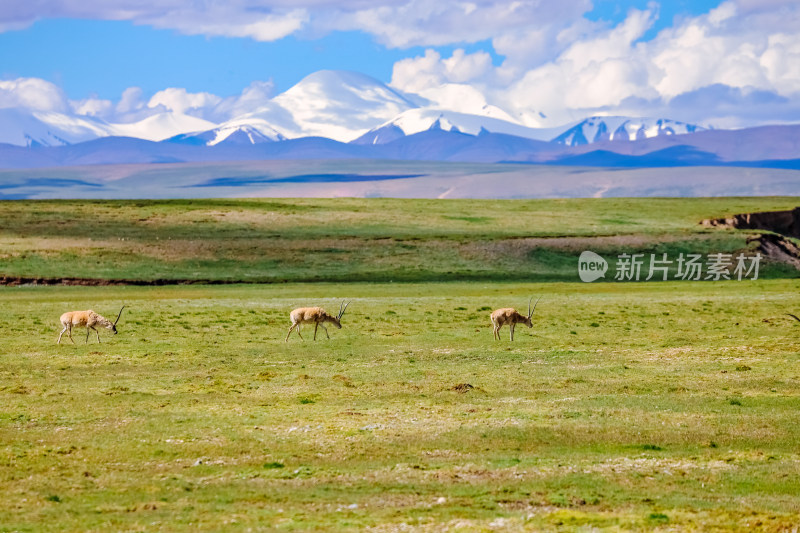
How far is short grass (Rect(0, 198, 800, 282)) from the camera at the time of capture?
76500 mm

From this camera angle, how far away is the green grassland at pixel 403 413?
17.0 metres

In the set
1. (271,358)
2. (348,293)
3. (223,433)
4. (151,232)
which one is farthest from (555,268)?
(223,433)

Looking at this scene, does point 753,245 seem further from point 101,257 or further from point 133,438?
point 133,438

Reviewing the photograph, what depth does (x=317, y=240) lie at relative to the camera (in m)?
87.5

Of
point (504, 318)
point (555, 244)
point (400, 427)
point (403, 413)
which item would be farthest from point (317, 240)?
point (400, 427)

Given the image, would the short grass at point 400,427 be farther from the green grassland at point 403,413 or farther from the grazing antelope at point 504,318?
the grazing antelope at point 504,318

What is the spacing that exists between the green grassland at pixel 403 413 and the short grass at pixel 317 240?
439 inches

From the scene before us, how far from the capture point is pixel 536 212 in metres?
120

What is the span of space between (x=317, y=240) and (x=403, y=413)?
63.2 meters

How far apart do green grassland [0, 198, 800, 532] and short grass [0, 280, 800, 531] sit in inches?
3.1

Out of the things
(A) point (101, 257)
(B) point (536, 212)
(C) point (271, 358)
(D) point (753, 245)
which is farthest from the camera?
(B) point (536, 212)

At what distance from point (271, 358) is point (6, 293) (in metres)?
33.8

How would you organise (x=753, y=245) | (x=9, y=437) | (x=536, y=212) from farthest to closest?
1. (x=536, y=212)
2. (x=753, y=245)
3. (x=9, y=437)

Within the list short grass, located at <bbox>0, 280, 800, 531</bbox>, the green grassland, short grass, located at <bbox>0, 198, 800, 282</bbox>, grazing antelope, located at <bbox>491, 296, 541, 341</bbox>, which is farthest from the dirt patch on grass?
grazing antelope, located at <bbox>491, 296, 541, 341</bbox>
